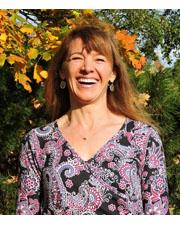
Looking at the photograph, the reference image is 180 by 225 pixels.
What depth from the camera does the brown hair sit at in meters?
1.78

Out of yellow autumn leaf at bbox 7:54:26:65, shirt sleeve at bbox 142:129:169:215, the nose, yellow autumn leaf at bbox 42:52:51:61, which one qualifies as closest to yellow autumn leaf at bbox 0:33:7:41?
yellow autumn leaf at bbox 7:54:26:65

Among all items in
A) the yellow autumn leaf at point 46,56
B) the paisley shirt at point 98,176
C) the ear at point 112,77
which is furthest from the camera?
the yellow autumn leaf at point 46,56

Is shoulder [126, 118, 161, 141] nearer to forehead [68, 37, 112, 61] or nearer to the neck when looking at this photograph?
the neck

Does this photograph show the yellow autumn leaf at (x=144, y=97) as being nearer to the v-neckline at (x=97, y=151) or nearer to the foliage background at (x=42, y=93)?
the foliage background at (x=42, y=93)

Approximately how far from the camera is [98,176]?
5.39 ft

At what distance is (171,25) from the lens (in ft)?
37.8

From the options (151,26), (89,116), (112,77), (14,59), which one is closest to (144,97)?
(14,59)

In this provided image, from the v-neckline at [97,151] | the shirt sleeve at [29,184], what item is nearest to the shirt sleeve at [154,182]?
the v-neckline at [97,151]

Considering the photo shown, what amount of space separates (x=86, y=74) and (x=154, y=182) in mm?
380

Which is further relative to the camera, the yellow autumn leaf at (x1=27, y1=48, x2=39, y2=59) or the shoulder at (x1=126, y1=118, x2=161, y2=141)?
the yellow autumn leaf at (x1=27, y1=48, x2=39, y2=59)

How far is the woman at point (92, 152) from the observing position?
64.4 inches

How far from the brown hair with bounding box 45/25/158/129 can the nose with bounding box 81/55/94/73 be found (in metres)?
0.03
